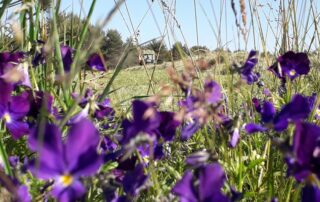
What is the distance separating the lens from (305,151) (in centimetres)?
64

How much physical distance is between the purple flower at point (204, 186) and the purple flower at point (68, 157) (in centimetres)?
12

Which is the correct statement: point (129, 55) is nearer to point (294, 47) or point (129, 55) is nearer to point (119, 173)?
point (119, 173)

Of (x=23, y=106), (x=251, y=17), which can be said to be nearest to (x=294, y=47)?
(x=251, y=17)

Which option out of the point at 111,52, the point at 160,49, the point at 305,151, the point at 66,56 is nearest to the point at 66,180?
the point at 305,151

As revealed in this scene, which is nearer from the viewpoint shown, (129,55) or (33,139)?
(33,139)

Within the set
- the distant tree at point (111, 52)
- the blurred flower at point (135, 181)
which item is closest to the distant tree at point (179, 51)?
the distant tree at point (111, 52)

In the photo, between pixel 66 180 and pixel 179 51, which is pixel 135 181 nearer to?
pixel 66 180

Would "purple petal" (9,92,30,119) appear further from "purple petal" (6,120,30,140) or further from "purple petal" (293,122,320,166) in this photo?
"purple petal" (293,122,320,166)

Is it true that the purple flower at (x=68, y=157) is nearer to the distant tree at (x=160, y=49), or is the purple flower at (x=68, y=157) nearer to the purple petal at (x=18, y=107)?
the purple petal at (x=18, y=107)

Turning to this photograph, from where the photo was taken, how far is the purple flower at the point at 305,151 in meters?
0.63

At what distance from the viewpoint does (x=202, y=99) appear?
25.8 inches

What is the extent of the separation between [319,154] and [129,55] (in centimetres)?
71

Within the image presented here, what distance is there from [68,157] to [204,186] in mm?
182

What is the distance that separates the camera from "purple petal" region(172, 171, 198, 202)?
70cm
